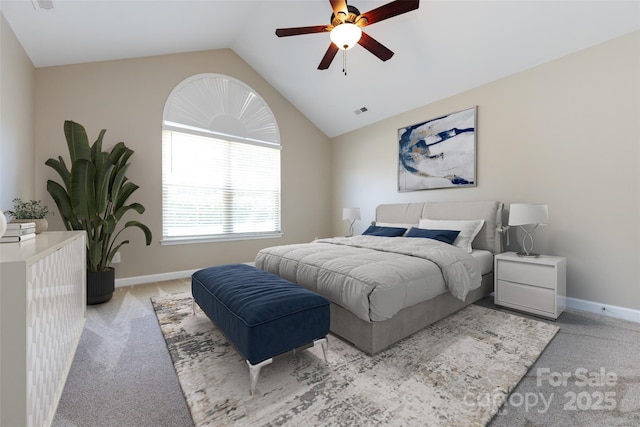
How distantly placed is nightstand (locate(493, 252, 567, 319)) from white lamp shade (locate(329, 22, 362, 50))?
8.62ft

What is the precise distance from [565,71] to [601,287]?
7.41 feet

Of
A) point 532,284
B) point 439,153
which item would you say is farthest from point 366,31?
point 532,284

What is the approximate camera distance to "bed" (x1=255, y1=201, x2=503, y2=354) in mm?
1899

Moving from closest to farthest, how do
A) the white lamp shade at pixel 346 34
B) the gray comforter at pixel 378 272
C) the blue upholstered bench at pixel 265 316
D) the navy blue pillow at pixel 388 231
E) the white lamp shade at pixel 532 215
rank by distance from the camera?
the blue upholstered bench at pixel 265 316 < the gray comforter at pixel 378 272 < the white lamp shade at pixel 346 34 < the white lamp shade at pixel 532 215 < the navy blue pillow at pixel 388 231

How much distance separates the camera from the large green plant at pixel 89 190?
9.09 feet

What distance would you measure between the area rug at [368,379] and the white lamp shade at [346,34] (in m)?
2.54

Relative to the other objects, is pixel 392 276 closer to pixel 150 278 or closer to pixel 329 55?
pixel 329 55

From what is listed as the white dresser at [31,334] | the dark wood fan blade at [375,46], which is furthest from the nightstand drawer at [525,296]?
the white dresser at [31,334]

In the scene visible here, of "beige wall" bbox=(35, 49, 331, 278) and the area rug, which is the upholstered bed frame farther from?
"beige wall" bbox=(35, 49, 331, 278)

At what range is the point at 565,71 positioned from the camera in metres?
2.88

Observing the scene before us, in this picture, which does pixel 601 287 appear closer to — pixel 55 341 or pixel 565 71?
pixel 565 71

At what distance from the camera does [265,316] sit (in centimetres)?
156

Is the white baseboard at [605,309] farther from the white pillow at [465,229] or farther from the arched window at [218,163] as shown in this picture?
the arched window at [218,163]

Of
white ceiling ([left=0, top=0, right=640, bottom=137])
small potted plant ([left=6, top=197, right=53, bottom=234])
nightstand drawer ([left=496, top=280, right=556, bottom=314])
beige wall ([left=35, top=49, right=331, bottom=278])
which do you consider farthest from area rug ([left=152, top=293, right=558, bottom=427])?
white ceiling ([left=0, top=0, right=640, bottom=137])
